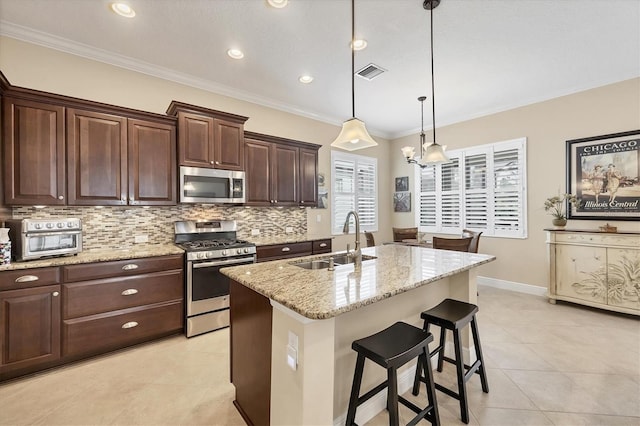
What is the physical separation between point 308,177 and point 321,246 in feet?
3.66

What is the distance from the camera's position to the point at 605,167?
3.65 metres

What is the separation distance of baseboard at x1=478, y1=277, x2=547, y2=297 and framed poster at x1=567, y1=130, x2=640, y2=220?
1188 millimetres

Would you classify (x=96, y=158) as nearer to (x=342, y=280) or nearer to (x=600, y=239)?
(x=342, y=280)

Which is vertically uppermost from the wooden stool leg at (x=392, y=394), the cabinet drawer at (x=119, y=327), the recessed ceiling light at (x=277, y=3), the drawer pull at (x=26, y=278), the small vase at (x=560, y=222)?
the recessed ceiling light at (x=277, y=3)

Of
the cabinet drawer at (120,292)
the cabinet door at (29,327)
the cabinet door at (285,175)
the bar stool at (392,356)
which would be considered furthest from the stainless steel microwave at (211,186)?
the bar stool at (392,356)

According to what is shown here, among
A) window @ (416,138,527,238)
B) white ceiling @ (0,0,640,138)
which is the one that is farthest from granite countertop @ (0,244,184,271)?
window @ (416,138,527,238)

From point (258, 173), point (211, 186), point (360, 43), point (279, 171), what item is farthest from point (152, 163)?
point (360, 43)

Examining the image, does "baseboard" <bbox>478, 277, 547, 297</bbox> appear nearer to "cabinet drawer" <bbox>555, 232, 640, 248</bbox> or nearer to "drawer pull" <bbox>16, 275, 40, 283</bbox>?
"cabinet drawer" <bbox>555, 232, 640, 248</bbox>

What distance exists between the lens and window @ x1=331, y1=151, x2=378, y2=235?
5148 millimetres

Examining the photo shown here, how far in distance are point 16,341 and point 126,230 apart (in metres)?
1.25

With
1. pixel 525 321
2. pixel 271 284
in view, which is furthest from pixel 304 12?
pixel 525 321

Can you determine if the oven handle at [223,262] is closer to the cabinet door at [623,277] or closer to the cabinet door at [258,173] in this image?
the cabinet door at [258,173]

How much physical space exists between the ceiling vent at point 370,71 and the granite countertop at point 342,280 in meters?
2.35

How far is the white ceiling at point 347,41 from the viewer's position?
7.70 feet
